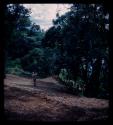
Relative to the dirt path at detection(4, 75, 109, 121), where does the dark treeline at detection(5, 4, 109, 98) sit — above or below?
above

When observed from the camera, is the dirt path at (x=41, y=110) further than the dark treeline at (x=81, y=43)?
No

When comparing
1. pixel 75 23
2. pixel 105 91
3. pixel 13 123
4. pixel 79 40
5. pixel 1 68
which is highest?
pixel 75 23

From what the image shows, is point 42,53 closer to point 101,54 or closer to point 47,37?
point 47,37

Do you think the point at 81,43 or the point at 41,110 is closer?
the point at 41,110

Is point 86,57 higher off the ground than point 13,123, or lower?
higher

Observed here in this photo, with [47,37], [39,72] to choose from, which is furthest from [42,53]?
[47,37]

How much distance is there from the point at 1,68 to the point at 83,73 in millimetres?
15608

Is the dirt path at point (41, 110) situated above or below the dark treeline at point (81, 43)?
below

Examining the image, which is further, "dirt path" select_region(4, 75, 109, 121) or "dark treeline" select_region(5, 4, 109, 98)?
"dark treeline" select_region(5, 4, 109, 98)

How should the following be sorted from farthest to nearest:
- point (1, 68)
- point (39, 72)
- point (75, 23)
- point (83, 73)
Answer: point (39, 72) → point (83, 73) → point (75, 23) → point (1, 68)

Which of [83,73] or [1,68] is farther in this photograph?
[83,73]

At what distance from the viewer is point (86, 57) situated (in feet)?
64.0

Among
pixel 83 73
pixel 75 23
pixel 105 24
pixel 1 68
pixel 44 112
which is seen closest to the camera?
pixel 1 68

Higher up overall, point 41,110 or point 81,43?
point 81,43
